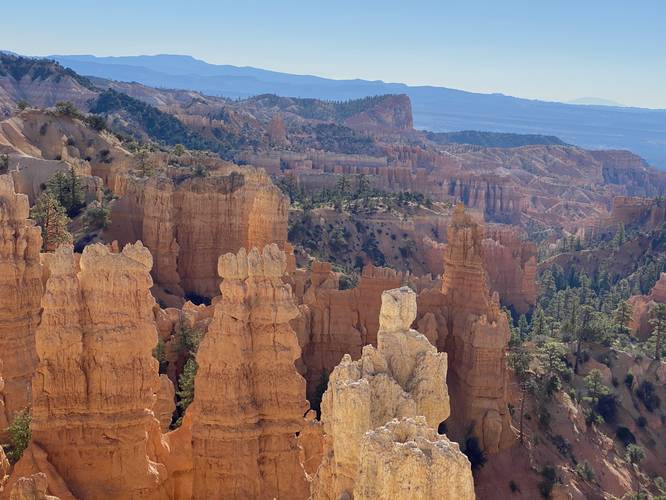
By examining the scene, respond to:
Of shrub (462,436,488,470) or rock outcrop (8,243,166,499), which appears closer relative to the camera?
rock outcrop (8,243,166,499)

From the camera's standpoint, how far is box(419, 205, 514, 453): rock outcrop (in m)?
32.5

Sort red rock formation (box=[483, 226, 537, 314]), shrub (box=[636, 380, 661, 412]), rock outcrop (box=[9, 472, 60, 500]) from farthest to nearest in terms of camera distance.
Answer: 1. red rock formation (box=[483, 226, 537, 314])
2. shrub (box=[636, 380, 661, 412])
3. rock outcrop (box=[9, 472, 60, 500])

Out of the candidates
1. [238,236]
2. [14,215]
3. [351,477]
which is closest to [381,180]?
[238,236]

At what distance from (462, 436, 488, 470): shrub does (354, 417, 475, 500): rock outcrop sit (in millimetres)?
20962

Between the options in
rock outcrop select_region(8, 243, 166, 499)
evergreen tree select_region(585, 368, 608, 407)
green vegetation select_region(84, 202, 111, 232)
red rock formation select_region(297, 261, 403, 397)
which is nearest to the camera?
rock outcrop select_region(8, 243, 166, 499)

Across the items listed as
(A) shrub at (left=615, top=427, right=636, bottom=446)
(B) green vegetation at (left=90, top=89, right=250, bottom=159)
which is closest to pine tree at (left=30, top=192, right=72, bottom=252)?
(A) shrub at (left=615, top=427, right=636, bottom=446)

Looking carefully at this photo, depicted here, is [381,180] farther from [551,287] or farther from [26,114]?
[26,114]

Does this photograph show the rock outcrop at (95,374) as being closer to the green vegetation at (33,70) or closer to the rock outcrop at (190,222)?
the rock outcrop at (190,222)

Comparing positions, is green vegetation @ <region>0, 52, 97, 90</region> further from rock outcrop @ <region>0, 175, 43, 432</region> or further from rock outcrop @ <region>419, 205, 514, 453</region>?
rock outcrop @ <region>0, 175, 43, 432</region>

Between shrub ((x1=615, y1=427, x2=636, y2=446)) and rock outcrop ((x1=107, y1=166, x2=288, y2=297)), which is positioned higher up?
rock outcrop ((x1=107, y1=166, x2=288, y2=297))

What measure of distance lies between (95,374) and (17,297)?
562cm

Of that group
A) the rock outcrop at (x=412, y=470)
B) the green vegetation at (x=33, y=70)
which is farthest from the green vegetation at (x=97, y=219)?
the green vegetation at (x=33, y=70)

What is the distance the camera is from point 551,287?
7338cm

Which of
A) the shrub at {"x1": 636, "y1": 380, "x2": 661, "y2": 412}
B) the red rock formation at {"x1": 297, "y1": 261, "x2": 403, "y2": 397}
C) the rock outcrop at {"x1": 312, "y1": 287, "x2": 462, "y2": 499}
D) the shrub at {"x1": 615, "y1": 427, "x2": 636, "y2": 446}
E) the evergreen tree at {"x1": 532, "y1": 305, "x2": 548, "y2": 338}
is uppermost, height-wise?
the rock outcrop at {"x1": 312, "y1": 287, "x2": 462, "y2": 499}
